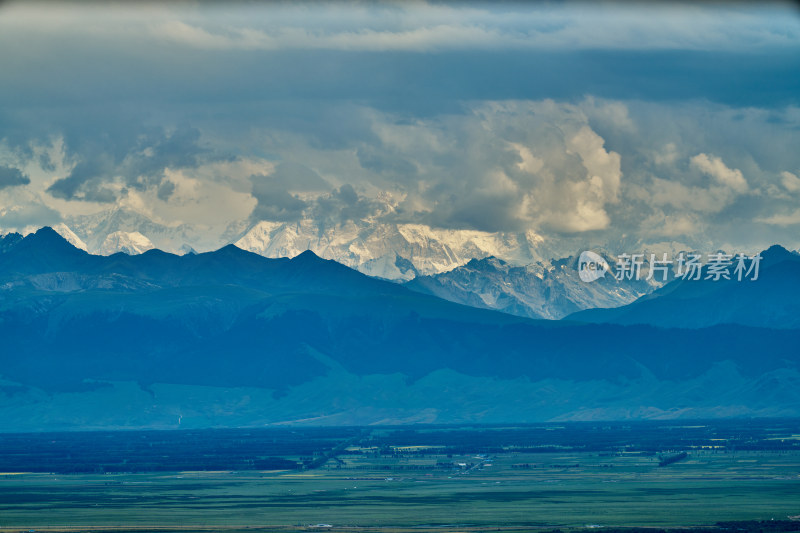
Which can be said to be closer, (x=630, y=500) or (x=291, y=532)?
(x=291, y=532)

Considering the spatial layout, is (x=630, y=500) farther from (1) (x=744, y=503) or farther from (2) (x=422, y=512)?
(2) (x=422, y=512)

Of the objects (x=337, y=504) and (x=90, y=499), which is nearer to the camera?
(x=337, y=504)

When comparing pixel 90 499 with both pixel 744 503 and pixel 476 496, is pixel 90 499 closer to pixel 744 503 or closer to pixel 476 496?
pixel 476 496

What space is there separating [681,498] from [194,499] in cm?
6513

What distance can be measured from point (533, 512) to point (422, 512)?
13253 mm

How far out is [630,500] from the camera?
178875 mm

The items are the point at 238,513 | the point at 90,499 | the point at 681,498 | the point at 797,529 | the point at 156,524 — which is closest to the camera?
the point at 797,529

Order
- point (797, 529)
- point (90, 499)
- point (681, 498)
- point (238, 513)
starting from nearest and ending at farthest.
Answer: point (797, 529) → point (238, 513) → point (681, 498) → point (90, 499)

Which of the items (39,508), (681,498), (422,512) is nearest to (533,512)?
(422,512)

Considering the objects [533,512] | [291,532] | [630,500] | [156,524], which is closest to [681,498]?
[630,500]

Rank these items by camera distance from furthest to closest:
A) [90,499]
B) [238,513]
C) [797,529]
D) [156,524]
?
[90,499] < [238,513] < [156,524] < [797,529]

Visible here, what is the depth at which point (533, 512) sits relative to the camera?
166 meters

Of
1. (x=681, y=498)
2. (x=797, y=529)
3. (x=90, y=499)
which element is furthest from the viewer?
(x=90, y=499)

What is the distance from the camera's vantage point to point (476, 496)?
18650cm
